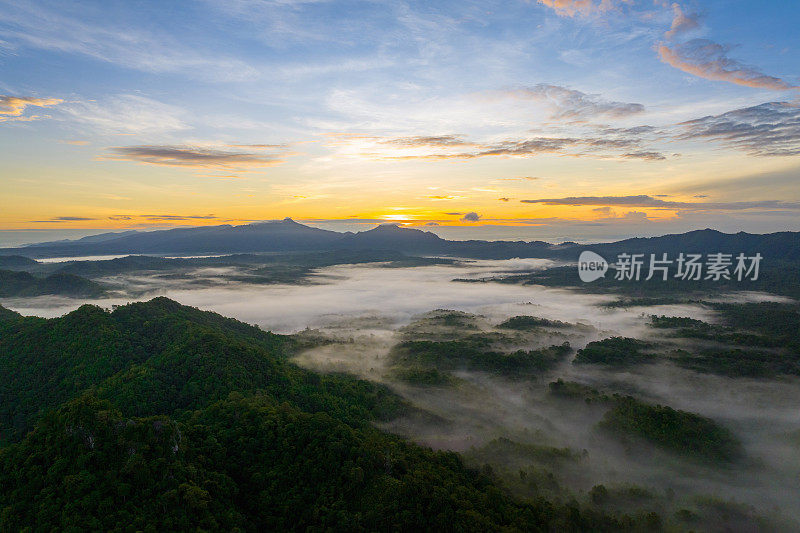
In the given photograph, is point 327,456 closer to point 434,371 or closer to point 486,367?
point 434,371

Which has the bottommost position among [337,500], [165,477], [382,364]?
[382,364]

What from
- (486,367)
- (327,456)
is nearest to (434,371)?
(486,367)

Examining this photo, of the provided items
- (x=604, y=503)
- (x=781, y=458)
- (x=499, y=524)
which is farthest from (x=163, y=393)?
(x=781, y=458)

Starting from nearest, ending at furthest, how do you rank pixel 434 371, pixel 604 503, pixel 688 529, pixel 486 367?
pixel 688 529 < pixel 604 503 < pixel 434 371 < pixel 486 367

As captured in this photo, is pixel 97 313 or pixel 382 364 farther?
pixel 382 364

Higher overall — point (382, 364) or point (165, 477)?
point (165, 477)

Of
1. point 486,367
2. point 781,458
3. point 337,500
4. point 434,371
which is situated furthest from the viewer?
point 486,367

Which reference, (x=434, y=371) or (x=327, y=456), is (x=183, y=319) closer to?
(x=434, y=371)
